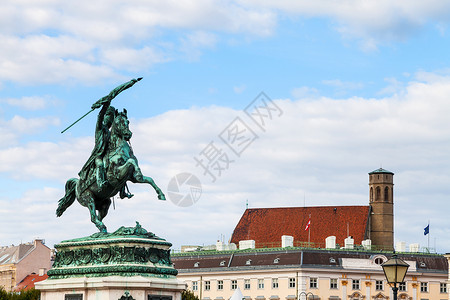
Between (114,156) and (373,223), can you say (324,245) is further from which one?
(114,156)

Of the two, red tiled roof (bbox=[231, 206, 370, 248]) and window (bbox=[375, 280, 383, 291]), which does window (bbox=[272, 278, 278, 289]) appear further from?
red tiled roof (bbox=[231, 206, 370, 248])

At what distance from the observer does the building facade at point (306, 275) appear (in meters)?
Answer: 109

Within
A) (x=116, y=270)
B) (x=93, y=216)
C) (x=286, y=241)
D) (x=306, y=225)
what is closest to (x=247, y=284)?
(x=286, y=241)

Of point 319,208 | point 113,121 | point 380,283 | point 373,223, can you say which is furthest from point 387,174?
point 113,121

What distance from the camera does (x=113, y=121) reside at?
1214 inches

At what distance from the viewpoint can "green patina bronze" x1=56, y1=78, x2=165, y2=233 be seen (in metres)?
30.2

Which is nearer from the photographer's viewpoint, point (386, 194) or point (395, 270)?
point (395, 270)

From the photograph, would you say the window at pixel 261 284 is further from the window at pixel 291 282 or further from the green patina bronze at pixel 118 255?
the green patina bronze at pixel 118 255

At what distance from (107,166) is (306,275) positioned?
3126 inches

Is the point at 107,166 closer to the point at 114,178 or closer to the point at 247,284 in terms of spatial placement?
the point at 114,178

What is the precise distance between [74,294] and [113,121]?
526 centimetres

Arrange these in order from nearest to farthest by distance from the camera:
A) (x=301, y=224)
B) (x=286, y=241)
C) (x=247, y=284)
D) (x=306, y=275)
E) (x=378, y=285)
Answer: (x=306, y=275) < (x=247, y=284) < (x=378, y=285) < (x=286, y=241) < (x=301, y=224)

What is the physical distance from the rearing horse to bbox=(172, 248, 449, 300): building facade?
77786 millimetres

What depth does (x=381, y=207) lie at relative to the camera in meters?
142
